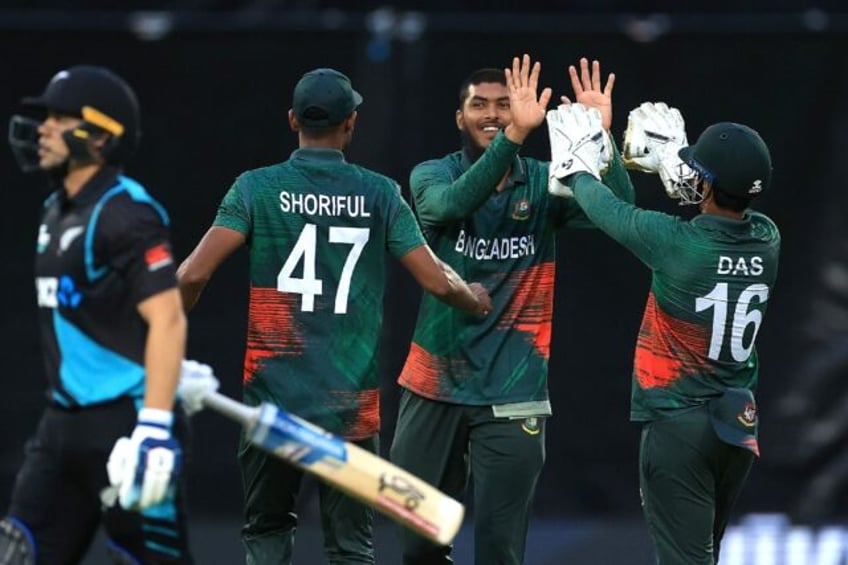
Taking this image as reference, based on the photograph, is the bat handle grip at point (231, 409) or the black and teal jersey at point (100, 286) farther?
the bat handle grip at point (231, 409)

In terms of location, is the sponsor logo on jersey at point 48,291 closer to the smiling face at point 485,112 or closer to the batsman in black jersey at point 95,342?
the batsman in black jersey at point 95,342

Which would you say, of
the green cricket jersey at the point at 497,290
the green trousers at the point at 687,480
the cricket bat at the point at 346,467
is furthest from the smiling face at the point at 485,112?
the cricket bat at the point at 346,467

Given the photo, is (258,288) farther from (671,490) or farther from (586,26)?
(586,26)

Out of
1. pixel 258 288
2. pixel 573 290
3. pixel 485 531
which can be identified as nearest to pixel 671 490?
pixel 485 531

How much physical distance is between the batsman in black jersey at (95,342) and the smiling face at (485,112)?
1.75 meters

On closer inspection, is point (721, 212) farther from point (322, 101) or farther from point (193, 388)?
point (193, 388)

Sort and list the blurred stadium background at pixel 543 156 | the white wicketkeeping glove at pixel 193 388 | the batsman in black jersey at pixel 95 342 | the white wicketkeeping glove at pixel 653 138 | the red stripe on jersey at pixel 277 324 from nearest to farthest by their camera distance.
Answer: the batsman in black jersey at pixel 95 342 → the white wicketkeeping glove at pixel 193 388 → the red stripe on jersey at pixel 277 324 → the white wicketkeeping glove at pixel 653 138 → the blurred stadium background at pixel 543 156

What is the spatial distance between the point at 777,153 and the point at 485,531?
2799mm

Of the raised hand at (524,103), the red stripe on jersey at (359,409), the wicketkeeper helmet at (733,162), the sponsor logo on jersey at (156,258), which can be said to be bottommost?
the red stripe on jersey at (359,409)

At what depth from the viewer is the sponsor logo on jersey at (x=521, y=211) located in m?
6.49

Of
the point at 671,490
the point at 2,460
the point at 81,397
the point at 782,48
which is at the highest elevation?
the point at 782,48

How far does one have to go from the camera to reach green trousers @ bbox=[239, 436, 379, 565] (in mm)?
Result: 6117

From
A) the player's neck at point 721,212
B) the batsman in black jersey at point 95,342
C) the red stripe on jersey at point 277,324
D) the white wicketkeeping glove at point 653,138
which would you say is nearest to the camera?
the batsman in black jersey at point 95,342

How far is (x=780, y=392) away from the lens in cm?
841
